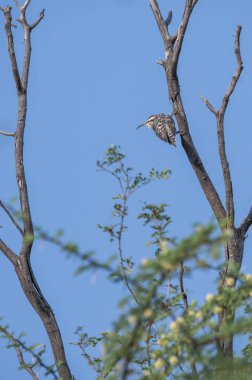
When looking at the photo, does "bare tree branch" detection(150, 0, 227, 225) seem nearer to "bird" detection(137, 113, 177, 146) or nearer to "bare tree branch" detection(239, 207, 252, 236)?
"bare tree branch" detection(239, 207, 252, 236)

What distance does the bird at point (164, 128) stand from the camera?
11.3 meters

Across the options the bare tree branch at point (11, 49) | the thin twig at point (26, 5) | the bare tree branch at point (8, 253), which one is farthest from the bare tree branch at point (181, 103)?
the bare tree branch at point (8, 253)

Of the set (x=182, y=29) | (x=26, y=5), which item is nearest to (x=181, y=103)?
(x=182, y=29)

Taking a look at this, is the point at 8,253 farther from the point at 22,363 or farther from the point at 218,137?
the point at 218,137

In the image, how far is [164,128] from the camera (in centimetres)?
1162

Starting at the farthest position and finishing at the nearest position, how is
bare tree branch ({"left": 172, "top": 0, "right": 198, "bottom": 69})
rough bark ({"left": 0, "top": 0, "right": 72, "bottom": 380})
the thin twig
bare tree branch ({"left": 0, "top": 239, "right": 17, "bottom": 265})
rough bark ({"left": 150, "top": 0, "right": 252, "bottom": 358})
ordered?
bare tree branch ({"left": 172, "top": 0, "right": 198, "bottom": 69}) → the thin twig → rough bark ({"left": 150, "top": 0, "right": 252, "bottom": 358}) → bare tree branch ({"left": 0, "top": 239, "right": 17, "bottom": 265}) → rough bark ({"left": 0, "top": 0, "right": 72, "bottom": 380})

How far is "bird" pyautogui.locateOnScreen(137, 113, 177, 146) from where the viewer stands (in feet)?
37.2

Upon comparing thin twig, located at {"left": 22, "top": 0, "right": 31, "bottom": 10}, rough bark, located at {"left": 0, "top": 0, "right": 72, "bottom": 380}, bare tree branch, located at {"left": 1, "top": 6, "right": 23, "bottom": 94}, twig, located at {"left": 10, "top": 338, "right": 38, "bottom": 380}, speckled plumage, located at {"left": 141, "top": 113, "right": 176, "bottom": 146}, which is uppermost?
speckled plumage, located at {"left": 141, "top": 113, "right": 176, "bottom": 146}

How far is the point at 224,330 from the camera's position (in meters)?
3.73

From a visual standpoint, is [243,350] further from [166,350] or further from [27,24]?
[27,24]

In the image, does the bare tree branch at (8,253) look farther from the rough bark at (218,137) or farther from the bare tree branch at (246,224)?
the bare tree branch at (246,224)

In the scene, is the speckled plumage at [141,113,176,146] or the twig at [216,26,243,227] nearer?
the twig at [216,26,243,227]

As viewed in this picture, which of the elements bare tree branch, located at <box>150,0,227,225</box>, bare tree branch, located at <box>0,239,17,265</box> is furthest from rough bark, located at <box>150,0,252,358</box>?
bare tree branch, located at <box>0,239,17,265</box>

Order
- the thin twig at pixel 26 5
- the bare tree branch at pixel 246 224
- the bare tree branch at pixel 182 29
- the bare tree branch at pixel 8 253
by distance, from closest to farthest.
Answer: the bare tree branch at pixel 8 253
the bare tree branch at pixel 246 224
the thin twig at pixel 26 5
the bare tree branch at pixel 182 29
